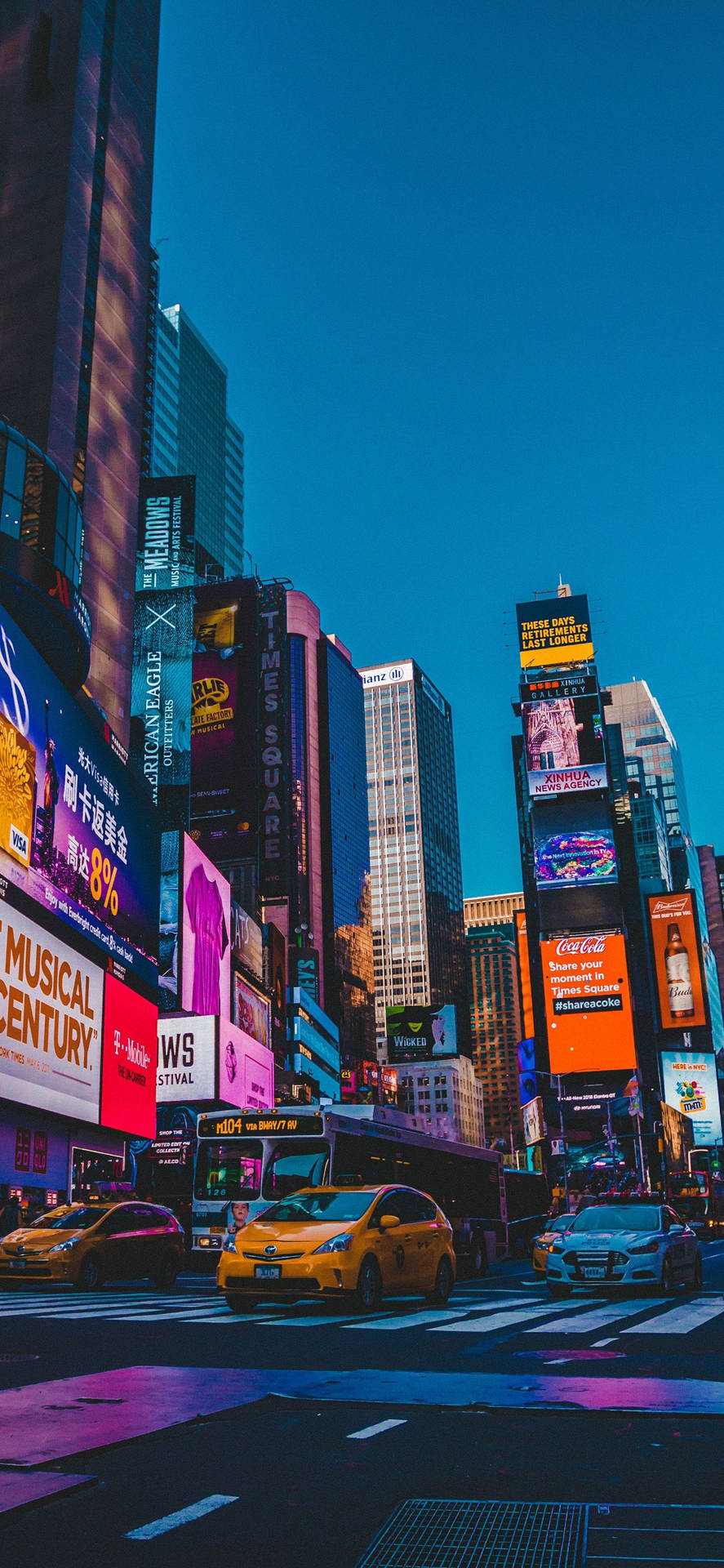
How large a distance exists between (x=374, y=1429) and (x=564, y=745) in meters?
109

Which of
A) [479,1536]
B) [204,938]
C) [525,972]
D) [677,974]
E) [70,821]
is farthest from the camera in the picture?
[525,972]

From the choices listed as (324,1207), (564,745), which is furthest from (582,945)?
(324,1207)

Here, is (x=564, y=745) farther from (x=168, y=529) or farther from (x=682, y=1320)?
(x=682, y=1320)

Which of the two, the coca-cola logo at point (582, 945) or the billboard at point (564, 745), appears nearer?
the coca-cola logo at point (582, 945)

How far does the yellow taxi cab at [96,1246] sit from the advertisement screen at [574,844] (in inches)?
3498

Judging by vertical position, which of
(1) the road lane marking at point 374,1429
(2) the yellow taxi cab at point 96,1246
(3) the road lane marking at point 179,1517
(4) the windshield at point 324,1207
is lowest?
(1) the road lane marking at point 374,1429

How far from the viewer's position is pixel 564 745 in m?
113

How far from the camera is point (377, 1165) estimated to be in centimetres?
2369

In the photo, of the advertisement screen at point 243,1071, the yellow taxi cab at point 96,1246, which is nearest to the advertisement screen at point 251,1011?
the advertisement screen at point 243,1071

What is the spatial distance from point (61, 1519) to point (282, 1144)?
18.6m

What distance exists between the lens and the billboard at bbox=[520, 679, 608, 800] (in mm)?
110812

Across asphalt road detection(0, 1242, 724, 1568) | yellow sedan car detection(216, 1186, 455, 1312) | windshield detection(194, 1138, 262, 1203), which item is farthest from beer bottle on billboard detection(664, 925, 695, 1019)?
asphalt road detection(0, 1242, 724, 1568)

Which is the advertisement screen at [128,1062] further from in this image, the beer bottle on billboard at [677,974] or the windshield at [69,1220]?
the beer bottle on billboard at [677,974]

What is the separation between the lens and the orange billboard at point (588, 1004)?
10119cm
